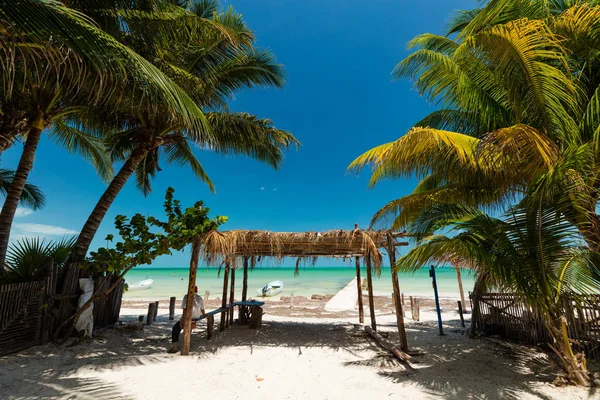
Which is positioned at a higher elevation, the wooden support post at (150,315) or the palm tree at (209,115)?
the palm tree at (209,115)

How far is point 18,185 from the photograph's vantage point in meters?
6.30

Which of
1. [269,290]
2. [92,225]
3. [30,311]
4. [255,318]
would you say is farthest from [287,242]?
[269,290]

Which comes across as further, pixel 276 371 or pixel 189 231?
pixel 189 231

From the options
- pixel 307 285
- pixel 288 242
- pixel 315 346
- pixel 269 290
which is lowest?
pixel 307 285

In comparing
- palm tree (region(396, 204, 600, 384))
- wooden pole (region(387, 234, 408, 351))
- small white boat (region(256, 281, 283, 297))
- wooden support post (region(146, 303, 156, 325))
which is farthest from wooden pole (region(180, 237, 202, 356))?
small white boat (region(256, 281, 283, 297))

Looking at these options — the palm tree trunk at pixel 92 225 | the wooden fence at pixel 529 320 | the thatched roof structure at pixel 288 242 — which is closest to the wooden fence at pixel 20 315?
the palm tree trunk at pixel 92 225

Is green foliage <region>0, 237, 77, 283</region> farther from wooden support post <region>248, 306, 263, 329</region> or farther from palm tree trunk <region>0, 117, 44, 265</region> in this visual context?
wooden support post <region>248, 306, 263, 329</region>

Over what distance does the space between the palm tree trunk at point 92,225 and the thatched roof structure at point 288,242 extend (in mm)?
2891

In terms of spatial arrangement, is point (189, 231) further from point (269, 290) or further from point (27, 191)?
point (269, 290)

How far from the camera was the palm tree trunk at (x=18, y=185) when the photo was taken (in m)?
6.17

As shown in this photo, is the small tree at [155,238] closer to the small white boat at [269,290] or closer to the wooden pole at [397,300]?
the wooden pole at [397,300]

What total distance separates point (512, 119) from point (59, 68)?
7.12 m

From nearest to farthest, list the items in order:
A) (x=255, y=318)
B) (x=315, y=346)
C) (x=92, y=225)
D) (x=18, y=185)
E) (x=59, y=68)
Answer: (x=59, y=68)
(x=18, y=185)
(x=315, y=346)
(x=92, y=225)
(x=255, y=318)

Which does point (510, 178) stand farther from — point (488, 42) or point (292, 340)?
point (292, 340)
